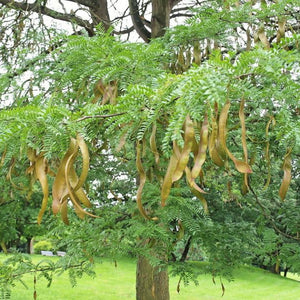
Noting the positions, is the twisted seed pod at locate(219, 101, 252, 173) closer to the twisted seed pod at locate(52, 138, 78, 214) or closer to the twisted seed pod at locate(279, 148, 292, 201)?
the twisted seed pod at locate(279, 148, 292, 201)

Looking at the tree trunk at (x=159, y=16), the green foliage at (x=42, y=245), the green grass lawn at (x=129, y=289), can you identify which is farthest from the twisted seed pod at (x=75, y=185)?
the green foliage at (x=42, y=245)

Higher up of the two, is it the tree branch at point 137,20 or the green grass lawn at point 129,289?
the tree branch at point 137,20

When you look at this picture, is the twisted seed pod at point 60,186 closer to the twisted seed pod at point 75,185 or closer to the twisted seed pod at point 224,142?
the twisted seed pod at point 75,185

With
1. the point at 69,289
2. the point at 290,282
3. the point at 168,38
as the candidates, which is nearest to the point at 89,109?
the point at 168,38

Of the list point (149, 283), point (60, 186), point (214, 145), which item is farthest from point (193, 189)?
point (149, 283)

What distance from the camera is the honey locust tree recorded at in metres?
1.43

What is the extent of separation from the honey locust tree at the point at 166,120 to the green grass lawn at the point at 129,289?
19.4ft

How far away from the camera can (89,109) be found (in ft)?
5.61

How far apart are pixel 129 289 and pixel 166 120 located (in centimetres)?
1237

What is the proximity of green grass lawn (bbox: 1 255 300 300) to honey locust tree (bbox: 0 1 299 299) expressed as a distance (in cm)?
592

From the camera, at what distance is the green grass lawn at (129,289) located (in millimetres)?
11984

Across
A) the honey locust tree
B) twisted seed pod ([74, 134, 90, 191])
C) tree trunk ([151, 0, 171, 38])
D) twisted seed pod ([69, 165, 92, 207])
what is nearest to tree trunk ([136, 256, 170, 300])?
the honey locust tree

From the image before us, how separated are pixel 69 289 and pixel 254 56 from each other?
40.9 ft

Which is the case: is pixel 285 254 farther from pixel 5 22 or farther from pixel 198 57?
pixel 5 22
